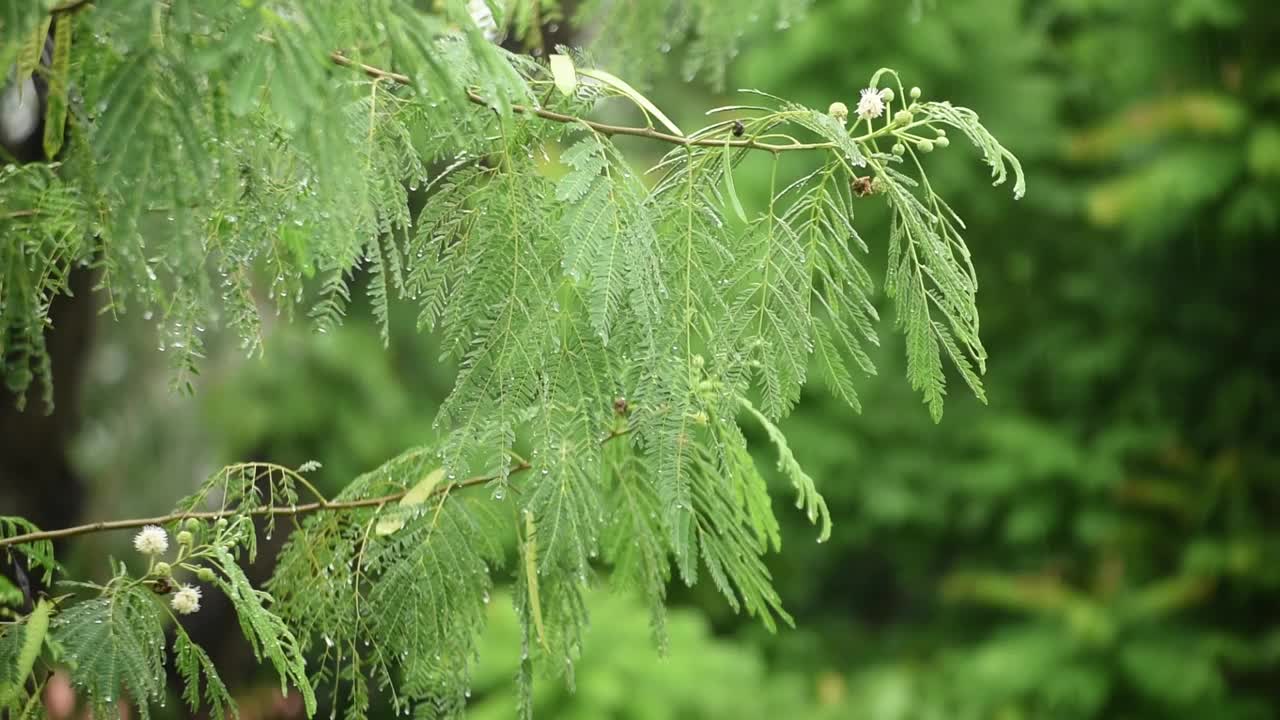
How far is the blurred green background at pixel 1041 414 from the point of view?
575 centimetres

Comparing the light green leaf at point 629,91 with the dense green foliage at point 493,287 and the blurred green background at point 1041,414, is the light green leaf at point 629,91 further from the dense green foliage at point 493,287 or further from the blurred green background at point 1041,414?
the blurred green background at point 1041,414

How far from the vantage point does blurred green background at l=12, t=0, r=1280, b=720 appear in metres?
5.75

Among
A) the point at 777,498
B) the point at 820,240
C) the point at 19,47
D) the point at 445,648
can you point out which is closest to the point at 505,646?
the point at 777,498

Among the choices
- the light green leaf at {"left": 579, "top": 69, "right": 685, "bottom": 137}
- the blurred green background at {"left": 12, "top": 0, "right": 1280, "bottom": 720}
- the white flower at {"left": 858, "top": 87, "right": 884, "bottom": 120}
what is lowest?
the blurred green background at {"left": 12, "top": 0, "right": 1280, "bottom": 720}

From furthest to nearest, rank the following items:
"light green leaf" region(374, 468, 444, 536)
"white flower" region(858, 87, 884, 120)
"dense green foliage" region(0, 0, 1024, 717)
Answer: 1. "light green leaf" region(374, 468, 444, 536)
2. "white flower" region(858, 87, 884, 120)
3. "dense green foliage" region(0, 0, 1024, 717)

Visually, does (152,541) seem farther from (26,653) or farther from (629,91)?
(629,91)

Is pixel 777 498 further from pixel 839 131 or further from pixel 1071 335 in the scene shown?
pixel 839 131

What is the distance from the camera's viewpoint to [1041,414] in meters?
6.78

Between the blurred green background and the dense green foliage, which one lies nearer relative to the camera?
the dense green foliage

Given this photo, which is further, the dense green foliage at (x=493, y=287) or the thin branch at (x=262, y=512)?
the thin branch at (x=262, y=512)

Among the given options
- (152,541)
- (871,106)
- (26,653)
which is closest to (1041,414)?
(871,106)

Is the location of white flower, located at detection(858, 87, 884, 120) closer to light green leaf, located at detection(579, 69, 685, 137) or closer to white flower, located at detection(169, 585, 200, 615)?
light green leaf, located at detection(579, 69, 685, 137)

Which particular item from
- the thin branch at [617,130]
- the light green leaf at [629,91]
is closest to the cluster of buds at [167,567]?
the thin branch at [617,130]

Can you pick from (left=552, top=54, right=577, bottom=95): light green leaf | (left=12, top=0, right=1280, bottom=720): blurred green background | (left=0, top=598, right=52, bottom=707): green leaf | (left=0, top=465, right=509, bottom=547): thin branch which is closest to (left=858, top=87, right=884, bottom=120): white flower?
(left=552, top=54, right=577, bottom=95): light green leaf
